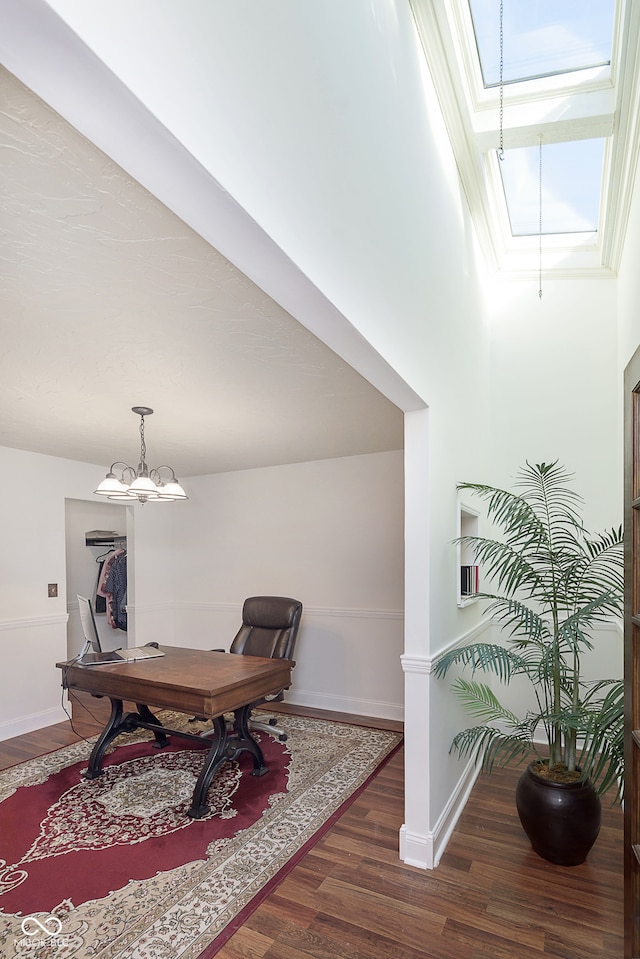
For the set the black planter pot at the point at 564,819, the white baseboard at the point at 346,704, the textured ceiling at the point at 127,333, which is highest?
the textured ceiling at the point at 127,333

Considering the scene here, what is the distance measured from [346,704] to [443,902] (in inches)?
102

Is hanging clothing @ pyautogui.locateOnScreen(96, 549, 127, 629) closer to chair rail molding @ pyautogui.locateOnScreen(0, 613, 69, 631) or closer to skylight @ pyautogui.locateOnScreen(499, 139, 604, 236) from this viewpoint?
chair rail molding @ pyautogui.locateOnScreen(0, 613, 69, 631)

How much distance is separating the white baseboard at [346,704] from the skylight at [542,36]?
4412 millimetres

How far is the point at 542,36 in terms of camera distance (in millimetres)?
2686

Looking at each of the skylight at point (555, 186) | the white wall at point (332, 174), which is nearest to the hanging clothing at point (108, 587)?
the white wall at point (332, 174)

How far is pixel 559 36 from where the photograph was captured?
2688 millimetres

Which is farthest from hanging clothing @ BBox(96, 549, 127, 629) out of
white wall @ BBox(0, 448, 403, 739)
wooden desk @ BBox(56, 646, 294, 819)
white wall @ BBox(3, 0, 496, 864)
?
white wall @ BBox(3, 0, 496, 864)

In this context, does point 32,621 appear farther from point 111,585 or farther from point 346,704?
point 346,704

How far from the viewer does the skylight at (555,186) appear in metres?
3.45

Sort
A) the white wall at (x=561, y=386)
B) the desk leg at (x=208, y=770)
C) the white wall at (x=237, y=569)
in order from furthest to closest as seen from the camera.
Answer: the white wall at (x=237, y=569), the white wall at (x=561, y=386), the desk leg at (x=208, y=770)

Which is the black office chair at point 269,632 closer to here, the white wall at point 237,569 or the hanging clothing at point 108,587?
the white wall at point 237,569

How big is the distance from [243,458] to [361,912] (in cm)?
353

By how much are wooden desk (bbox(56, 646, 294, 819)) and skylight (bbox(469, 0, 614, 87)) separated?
3639mm

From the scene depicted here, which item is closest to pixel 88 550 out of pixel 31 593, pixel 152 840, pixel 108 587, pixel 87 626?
pixel 108 587
